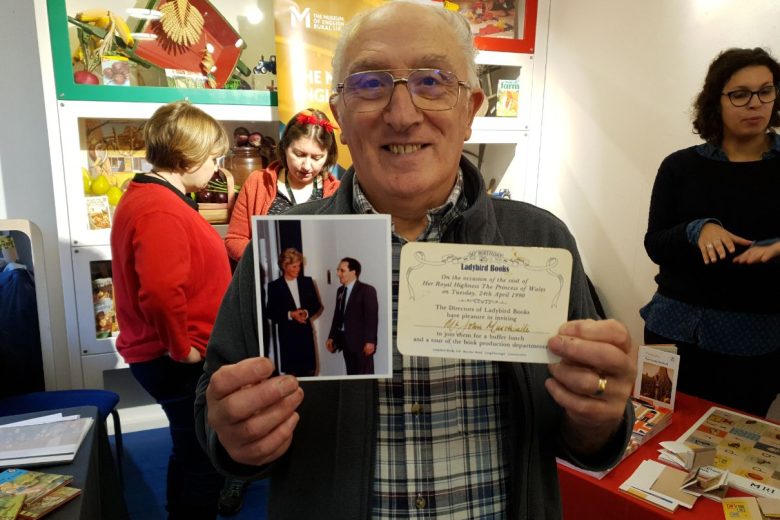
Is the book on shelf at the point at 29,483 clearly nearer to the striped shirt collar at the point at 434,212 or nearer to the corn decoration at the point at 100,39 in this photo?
the striped shirt collar at the point at 434,212

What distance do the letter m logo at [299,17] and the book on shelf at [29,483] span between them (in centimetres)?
221

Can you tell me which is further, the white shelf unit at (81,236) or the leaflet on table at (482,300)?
the white shelf unit at (81,236)

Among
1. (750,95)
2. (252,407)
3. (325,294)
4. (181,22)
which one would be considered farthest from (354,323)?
(181,22)

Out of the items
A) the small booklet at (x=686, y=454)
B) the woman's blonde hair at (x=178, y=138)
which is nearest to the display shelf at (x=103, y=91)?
the woman's blonde hair at (x=178, y=138)

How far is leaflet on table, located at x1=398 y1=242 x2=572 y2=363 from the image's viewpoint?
0.69 meters

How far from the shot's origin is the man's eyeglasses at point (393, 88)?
825mm

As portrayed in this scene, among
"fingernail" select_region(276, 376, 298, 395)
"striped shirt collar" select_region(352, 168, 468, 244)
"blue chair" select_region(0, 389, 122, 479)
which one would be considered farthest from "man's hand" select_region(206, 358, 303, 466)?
"blue chair" select_region(0, 389, 122, 479)

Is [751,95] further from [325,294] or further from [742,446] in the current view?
[325,294]

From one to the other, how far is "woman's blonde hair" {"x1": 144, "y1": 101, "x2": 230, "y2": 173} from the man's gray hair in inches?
42.4

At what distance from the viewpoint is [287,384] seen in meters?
0.65

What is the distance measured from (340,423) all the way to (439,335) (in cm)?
22

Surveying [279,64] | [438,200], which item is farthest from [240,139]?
[438,200]

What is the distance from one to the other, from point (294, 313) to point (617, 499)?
3.05 feet

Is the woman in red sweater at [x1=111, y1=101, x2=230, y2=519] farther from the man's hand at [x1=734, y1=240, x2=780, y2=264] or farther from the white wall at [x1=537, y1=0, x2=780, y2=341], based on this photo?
the white wall at [x1=537, y1=0, x2=780, y2=341]
